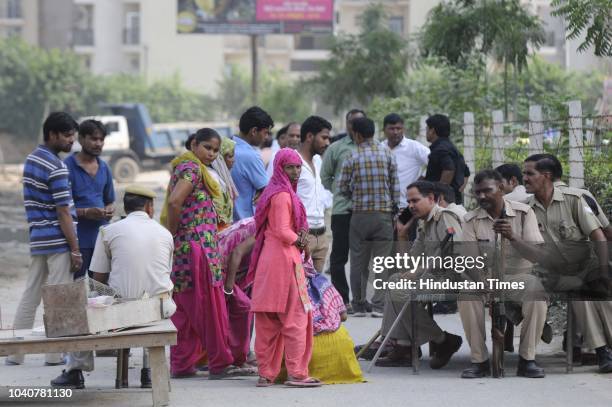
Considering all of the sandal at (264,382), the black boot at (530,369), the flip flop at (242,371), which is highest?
the black boot at (530,369)

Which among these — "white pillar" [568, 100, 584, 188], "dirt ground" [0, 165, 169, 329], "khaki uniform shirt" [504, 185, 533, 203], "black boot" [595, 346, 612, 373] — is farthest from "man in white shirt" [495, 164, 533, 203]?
"dirt ground" [0, 165, 169, 329]

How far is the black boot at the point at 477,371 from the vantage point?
8.34 metres

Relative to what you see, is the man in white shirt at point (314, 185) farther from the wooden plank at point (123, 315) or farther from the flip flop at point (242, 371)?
the wooden plank at point (123, 315)

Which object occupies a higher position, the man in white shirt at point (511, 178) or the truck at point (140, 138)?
the man in white shirt at point (511, 178)

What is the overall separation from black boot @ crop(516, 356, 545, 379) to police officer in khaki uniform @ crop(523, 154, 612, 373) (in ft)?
1.46

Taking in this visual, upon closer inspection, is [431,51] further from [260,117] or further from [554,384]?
[554,384]

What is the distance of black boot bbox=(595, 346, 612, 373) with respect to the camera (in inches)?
329

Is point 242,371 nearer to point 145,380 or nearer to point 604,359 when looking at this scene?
point 145,380

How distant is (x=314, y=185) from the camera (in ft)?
35.5

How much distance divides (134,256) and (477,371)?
2.37 meters

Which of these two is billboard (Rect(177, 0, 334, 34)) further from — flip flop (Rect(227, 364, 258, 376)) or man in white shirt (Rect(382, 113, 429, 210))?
flip flop (Rect(227, 364, 258, 376))

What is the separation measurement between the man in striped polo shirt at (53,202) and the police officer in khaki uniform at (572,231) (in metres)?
3.12

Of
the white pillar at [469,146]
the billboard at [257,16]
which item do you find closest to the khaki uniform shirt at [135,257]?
the white pillar at [469,146]

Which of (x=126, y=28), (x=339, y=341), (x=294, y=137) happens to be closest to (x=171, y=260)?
(x=339, y=341)
